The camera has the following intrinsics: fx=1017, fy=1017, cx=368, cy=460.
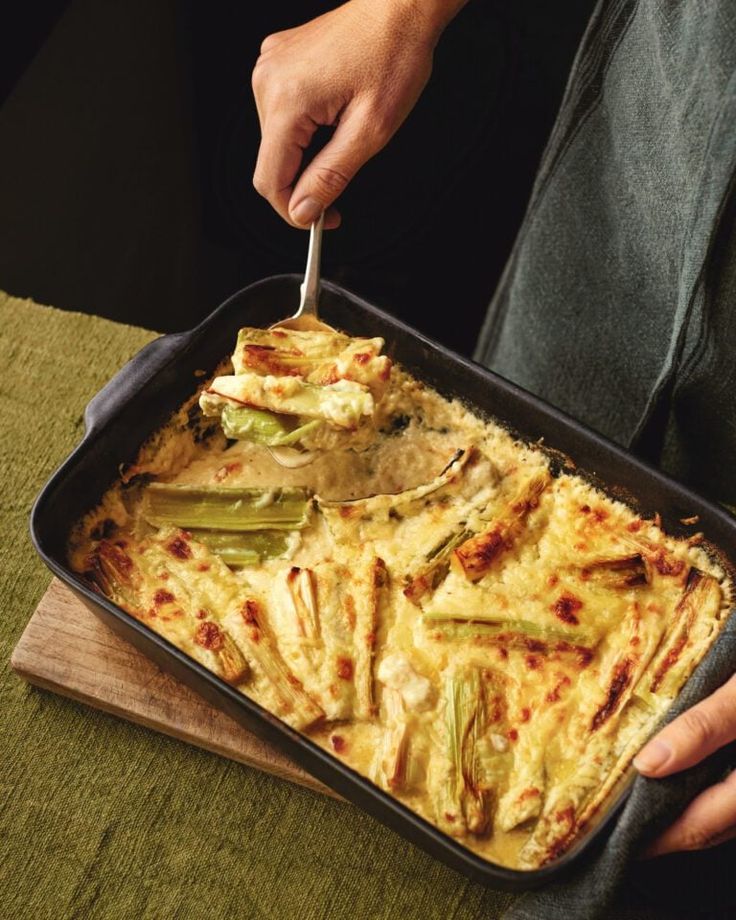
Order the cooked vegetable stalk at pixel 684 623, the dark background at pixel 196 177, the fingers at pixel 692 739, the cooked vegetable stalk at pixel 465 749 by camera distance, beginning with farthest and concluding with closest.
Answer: the dark background at pixel 196 177
the cooked vegetable stalk at pixel 684 623
the cooked vegetable stalk at pixel 465 749
the fingers at pixel 692 739

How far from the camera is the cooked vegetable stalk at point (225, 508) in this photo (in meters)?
1.78

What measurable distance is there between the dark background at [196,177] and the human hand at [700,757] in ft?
6.78

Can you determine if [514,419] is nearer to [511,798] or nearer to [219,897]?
[511,798]

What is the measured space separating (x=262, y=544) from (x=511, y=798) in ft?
1.93

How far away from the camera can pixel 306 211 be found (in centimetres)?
182

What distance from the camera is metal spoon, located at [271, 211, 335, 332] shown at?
1.85 metres

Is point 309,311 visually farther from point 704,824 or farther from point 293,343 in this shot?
point 704,824

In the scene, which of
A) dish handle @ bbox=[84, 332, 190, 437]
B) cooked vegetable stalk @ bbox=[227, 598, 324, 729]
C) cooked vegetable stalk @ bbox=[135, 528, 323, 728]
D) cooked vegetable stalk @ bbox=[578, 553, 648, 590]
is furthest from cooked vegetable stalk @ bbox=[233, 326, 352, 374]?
cooked vegetable stalk @ bbox=[578, 553, 648, 590]

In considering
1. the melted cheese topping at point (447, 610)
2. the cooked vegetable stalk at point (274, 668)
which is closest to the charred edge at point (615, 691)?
the melted cheese topping at point (447, 610)

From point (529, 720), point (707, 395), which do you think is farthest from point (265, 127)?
point (529, 720)

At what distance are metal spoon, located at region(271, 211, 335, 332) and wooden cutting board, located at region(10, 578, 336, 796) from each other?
641mm

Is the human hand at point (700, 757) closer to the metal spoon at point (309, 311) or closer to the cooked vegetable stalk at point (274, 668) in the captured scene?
the cooked vegetable stalk at point (274, 668)

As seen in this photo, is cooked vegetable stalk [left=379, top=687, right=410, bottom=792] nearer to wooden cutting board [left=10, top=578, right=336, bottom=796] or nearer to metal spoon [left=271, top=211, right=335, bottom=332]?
wooden cutting board [left=10, top=578, right=336, bottom=796]

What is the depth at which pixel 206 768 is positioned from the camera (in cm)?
172
